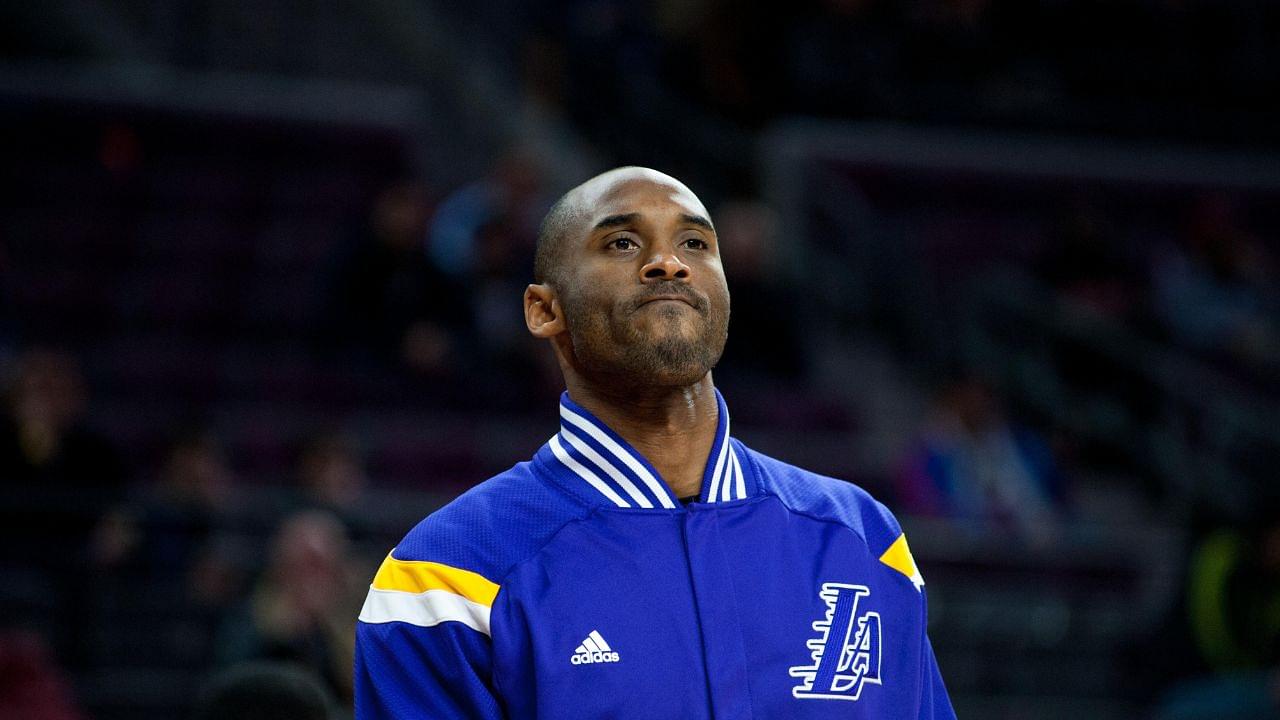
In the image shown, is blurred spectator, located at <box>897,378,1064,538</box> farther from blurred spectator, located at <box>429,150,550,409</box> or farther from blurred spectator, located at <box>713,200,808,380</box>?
blurred spectator, located at <box>429,150,550,409</box>

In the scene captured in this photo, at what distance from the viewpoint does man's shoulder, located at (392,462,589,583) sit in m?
2.40

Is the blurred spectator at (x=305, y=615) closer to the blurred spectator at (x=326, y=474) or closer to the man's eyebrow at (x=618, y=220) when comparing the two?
the blurred spectator at (x=326, y=474)

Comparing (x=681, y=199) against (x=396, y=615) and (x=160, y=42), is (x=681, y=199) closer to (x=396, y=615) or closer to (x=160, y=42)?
(x=396, y=615)

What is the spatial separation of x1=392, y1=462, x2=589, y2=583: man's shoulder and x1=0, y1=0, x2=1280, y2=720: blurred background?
314 cm

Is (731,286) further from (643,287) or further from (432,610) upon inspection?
(432,610)

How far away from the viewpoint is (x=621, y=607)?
237 centimetres

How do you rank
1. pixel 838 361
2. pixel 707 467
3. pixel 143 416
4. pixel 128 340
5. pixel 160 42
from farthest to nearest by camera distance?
pixel 160 42
pixel 838 361
pixel 128 340
pixel 143 416
pixel 707 467

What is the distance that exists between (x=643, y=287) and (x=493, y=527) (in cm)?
39

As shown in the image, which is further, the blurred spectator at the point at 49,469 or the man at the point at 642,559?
the blurred spectator at the point at 49,469

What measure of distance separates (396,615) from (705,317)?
1.94 ft

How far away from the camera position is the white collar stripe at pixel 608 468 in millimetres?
2506

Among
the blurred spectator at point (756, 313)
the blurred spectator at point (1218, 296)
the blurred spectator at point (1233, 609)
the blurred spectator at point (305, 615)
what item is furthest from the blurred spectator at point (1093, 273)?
the blurred spectator at point (305, 615)

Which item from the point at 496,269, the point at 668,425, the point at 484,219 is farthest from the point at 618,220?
the point at 484,219

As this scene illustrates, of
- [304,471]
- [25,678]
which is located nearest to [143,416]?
[304,471]
